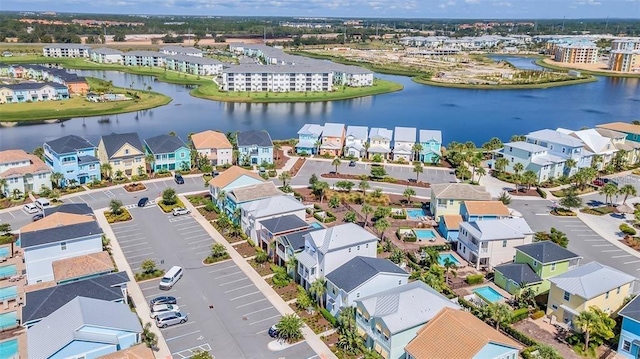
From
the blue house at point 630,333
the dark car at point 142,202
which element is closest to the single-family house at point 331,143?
the dark car at point 142,202

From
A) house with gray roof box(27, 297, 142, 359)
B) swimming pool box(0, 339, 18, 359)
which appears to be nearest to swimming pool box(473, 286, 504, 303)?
house with gray roof box(27, 297, 142, 359)

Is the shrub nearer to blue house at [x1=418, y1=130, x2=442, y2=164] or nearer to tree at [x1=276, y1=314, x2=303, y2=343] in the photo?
tree at [x1=276, y1=314, x2=303, y2=343]

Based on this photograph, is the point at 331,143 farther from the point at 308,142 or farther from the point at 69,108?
the point at 69,108

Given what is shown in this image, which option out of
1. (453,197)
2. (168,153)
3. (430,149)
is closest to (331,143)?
(430,149)

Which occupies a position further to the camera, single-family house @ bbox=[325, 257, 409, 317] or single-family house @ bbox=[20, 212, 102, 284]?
single-family house @ bbox=[20, 212, 102, 284]

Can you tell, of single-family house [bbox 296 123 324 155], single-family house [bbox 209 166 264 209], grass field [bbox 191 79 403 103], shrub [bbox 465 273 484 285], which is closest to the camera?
shrub [bbox 465 273 484 285]
